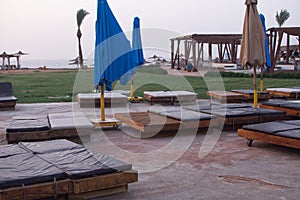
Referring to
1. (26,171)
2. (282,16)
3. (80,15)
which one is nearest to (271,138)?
(26,171)

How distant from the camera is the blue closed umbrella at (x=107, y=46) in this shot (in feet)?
21.0

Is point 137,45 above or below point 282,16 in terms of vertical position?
below

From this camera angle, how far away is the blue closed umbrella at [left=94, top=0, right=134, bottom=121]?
640 centimetres

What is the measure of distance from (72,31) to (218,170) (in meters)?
32.8

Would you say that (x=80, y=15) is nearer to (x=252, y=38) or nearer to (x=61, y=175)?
(x=252, y=38)

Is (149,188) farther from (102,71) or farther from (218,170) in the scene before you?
(102,71)

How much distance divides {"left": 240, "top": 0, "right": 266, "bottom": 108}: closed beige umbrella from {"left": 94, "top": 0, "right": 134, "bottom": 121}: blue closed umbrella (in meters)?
2.14

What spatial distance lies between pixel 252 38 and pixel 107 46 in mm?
2547

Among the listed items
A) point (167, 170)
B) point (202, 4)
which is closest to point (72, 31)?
point (202, 4)

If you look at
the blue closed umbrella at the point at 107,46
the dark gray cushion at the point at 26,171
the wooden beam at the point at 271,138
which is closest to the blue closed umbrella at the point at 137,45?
the blue closed umbrella at the point at 107,46

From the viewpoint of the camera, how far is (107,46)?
21.0 feet

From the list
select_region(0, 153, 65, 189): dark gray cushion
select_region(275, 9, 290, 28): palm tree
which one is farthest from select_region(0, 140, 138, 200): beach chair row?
select_region(275, 9, 290, 28): palm tree

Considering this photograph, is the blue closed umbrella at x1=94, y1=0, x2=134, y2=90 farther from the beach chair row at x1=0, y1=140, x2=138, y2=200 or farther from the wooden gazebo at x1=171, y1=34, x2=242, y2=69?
the wooden gazebo at x1=171, y1=34, x2=242, y2=69

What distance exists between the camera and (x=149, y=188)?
383 cm
